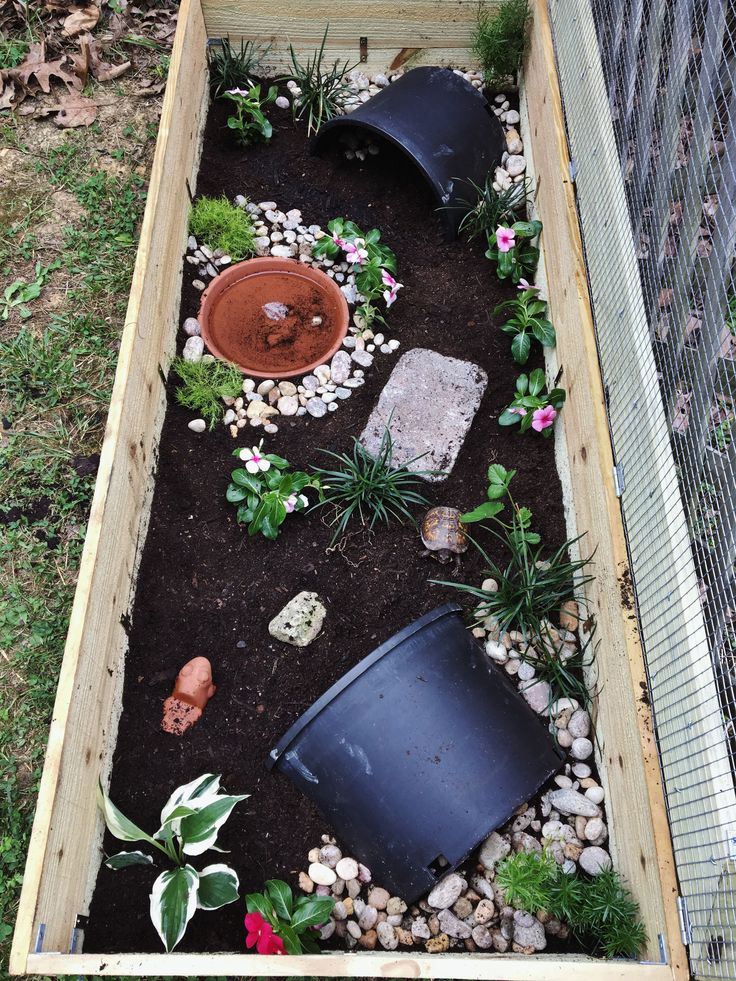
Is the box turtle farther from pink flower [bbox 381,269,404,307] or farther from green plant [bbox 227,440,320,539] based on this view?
pink flower [bbox 381,269,404,307]

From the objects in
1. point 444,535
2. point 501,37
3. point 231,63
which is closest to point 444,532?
point 444,535

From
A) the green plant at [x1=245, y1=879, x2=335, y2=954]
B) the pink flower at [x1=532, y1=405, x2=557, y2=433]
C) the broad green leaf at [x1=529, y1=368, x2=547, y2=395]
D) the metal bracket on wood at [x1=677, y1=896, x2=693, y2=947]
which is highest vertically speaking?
the broad green leaf at [x1=529, y1=368, x2=547, y2=395]

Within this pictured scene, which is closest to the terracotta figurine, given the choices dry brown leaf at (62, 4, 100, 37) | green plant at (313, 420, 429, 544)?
green plant at (313, 420, 429, 544)

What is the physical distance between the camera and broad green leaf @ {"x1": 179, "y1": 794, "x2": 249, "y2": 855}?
6.88ft

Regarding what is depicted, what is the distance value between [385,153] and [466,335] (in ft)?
3.58

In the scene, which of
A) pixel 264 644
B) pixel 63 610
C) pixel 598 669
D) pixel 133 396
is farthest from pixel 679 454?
pixel 63 610

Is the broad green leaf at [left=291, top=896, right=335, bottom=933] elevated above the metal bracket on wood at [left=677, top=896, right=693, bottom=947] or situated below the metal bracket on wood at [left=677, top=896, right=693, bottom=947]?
above

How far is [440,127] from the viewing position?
3.34 m

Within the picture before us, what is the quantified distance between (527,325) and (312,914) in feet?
6.83

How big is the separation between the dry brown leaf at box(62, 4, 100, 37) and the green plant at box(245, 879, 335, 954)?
412 cm

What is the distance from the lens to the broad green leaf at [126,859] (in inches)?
83.4

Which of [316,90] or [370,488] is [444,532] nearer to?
[370,488]

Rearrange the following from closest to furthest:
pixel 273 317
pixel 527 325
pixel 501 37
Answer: pixel 527 325 → pixel 273 317 → pixel 501 37

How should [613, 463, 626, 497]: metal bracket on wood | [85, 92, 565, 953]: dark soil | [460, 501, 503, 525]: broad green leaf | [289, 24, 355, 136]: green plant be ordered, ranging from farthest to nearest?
[289, 24, 355, 136]: green plant < [460, 501, 503, 525]: broad green leaf < [613, 463, 626, 497]: metal bracket on wood < [85, 92, 565, 953]: dark soil
